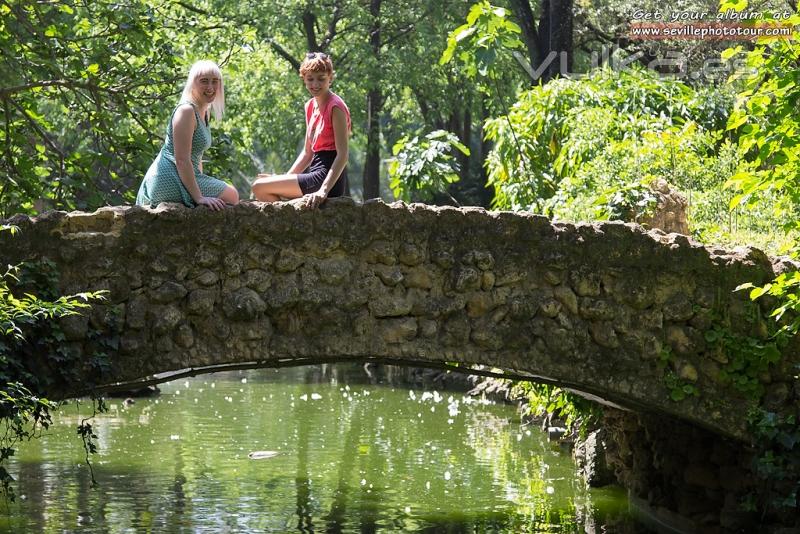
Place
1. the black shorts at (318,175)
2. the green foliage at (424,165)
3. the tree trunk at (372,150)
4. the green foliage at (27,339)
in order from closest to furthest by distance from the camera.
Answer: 1. the green foliage at (27,339)
2. the black shorts at (318,175)
3. the green foliage at (424,165)
4. the tree trunk at (372,150)

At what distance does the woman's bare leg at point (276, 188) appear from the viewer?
8.83 meters

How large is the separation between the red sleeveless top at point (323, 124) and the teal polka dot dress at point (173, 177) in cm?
70

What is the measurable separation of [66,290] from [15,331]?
0.46 meters

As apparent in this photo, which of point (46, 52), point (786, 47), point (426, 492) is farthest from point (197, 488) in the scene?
point (786, 47)

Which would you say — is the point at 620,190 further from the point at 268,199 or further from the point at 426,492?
the point at 268,199

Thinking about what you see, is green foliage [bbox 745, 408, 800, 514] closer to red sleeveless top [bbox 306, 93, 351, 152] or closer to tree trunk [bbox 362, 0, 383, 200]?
red sleeveless top [bbox 306, 93, 351, 152]

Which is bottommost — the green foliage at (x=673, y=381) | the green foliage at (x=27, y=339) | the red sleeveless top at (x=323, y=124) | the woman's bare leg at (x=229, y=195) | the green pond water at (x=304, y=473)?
the green pond water at (x=304, y=473)

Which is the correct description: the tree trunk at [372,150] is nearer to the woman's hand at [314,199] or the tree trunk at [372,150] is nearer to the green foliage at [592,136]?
the green foliage at [592,136]

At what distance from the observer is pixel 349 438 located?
1498cm

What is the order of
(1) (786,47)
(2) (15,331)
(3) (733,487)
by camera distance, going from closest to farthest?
(2) (15,331)
(1) (786,47)
(3) (733,487)

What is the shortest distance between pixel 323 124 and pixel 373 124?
755 inches

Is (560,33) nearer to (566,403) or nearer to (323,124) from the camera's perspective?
(566,403)

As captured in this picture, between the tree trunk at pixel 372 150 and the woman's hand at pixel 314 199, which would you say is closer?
the woman's hand at pixel 314 199

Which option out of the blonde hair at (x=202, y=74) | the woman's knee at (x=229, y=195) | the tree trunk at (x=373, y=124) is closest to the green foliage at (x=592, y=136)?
the woman's knee at (x=229, y=195)
